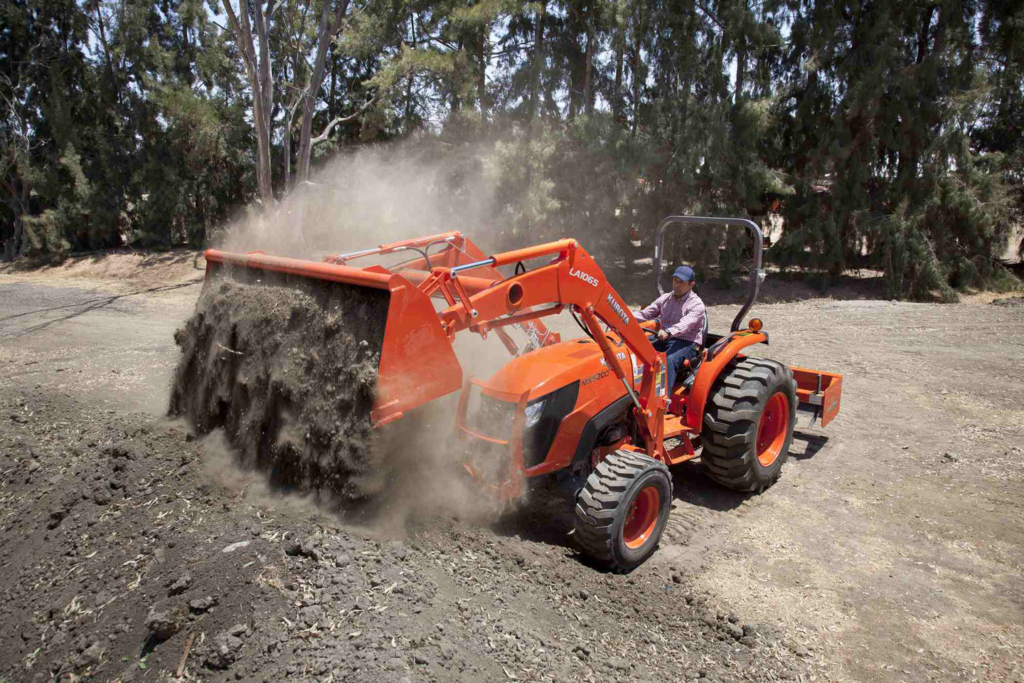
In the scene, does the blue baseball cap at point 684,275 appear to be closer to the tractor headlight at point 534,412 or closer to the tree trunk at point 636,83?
the tractor headlight at point 534,412

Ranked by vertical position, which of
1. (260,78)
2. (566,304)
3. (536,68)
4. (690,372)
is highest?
(536,68)

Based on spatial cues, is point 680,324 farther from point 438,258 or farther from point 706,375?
point 438,258

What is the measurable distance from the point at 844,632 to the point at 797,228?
13946mm

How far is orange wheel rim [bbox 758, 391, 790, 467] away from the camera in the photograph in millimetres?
5758

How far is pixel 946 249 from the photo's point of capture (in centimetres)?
1530

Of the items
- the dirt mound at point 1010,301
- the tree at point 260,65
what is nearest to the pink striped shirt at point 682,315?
the dirt mound at point 1010,301

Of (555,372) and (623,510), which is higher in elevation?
(555,372)

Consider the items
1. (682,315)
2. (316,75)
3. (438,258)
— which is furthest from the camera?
(316,75)

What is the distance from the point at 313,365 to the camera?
4355 mm

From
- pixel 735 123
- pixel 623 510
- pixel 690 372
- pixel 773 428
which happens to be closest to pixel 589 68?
pixel 735 123

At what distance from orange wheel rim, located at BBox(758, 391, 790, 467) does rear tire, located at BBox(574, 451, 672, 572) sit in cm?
167

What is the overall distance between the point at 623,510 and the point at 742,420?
1.54 meters

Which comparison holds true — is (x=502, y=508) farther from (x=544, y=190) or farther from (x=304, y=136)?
(x=304, y=136)

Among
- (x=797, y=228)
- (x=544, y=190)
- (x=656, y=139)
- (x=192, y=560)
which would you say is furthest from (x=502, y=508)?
(x=797, y=228)
